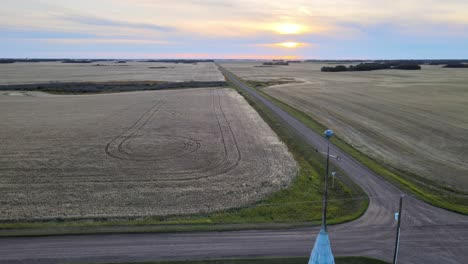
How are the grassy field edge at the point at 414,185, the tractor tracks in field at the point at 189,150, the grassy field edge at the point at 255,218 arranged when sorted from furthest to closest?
1. the tractor tracks in field at the point at 189,150
2. the grassy field edge at the point at 414,185
3. the grassy field edge at the point at 255,218

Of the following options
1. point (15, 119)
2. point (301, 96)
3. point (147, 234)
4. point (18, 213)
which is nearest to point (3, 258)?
point (18, 213)

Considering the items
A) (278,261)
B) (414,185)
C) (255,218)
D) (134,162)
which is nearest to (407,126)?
(414,185)

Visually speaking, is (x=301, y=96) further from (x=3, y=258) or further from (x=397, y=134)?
(x=3, y=258)

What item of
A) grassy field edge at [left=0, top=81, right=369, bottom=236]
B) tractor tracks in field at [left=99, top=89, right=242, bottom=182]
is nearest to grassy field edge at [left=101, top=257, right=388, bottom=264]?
grassy field edge at [left=0, top=81, right=369, bottom=236]

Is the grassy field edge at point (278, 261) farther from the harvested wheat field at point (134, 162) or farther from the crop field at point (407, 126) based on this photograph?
the crop field at point (407, 126)

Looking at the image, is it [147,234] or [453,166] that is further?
[453,166]

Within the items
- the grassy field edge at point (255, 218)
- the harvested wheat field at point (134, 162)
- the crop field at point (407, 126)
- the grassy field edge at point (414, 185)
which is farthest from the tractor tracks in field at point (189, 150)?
the crop field at point (407, 126)

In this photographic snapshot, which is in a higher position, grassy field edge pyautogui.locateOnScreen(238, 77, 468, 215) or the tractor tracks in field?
the tractor tracks in field

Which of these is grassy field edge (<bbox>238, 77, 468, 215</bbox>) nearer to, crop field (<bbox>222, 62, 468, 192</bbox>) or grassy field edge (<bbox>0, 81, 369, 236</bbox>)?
crop field (<bbox>222, 62, 468, 192</bbox>)
